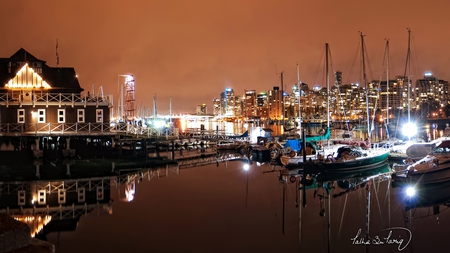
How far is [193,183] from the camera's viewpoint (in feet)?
113

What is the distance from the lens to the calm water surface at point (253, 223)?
59.4 feet

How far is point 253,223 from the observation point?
21.8 metres

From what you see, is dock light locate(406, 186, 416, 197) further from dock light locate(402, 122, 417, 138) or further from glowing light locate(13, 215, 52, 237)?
dock light locate(402, 122, 417, 138)

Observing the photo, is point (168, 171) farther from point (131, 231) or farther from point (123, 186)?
point (131, 231)

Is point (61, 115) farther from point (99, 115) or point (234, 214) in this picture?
point (234, 214)

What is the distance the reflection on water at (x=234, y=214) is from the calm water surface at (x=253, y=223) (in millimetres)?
52

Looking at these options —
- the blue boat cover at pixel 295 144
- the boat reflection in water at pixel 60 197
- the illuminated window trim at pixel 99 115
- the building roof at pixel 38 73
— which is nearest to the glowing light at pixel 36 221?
the boat reflection in water at pixel 60 197

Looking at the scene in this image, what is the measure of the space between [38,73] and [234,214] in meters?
37.4

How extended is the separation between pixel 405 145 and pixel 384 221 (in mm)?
27028

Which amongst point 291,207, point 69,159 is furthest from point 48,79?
point 291,207

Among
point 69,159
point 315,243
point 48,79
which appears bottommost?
point 315,243

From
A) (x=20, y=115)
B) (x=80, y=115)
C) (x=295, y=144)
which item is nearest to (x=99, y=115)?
(x=80, y=115)

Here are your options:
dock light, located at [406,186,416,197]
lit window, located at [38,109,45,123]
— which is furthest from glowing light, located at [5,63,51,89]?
dock light, located at [406,186,416,197]

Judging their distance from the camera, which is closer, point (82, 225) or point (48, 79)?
point (82, 225)
